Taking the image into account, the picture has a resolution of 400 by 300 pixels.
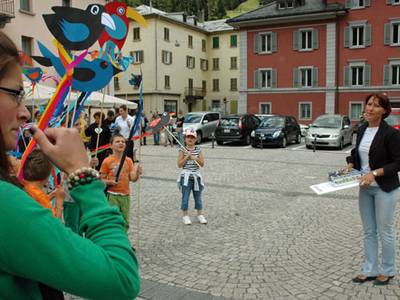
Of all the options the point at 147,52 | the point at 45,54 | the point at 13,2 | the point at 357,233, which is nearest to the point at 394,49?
the point at 147,52

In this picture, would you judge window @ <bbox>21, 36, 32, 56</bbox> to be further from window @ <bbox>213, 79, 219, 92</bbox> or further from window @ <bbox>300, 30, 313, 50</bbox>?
window @ <bbox>213, 79, 219, 92</bbox>

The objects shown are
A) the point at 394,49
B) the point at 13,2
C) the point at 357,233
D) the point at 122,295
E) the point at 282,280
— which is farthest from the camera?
the point at 394,49

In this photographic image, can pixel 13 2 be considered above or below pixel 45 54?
above

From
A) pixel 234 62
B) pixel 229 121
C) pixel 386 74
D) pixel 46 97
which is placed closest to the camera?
pixel 46 97

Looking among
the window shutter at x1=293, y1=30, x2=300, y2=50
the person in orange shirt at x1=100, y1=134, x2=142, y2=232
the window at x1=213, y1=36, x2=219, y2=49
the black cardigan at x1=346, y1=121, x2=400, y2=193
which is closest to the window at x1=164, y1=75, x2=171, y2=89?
the window at x1=213, y1=36, x2=219, y2=49

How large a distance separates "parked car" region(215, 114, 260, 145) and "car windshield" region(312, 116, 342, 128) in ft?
11.4

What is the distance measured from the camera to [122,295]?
41.6 inches

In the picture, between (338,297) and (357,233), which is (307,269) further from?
(357,233)

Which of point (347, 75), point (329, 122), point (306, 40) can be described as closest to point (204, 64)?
point (306, 40)

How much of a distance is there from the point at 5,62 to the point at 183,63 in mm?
48442

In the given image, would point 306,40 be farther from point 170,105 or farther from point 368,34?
point 170,105

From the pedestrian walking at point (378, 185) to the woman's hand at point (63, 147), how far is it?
349 cm

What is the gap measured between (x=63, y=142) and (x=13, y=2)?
950 inches

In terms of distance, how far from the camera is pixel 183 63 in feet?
159
